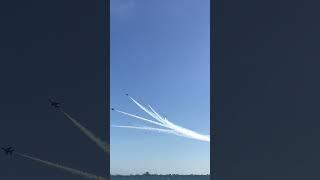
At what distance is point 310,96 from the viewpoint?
3424 mm
